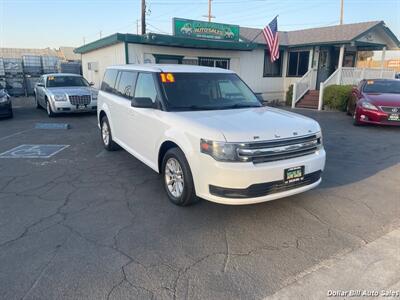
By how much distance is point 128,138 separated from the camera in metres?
→ 5.26

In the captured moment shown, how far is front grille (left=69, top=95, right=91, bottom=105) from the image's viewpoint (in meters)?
11.1

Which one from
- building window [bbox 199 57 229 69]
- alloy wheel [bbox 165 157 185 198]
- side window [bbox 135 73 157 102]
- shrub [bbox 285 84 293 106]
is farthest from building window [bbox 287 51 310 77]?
alloy wheel [bbox 165 157 185 198]

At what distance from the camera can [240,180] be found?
3.19 metres

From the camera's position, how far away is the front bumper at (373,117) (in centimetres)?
895

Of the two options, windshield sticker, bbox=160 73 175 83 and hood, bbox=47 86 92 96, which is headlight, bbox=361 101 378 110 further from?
hood, bbox=47 86 92 96

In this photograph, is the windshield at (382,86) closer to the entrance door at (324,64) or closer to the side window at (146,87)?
the entrance door at (324,64)

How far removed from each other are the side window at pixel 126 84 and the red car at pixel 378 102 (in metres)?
7.52

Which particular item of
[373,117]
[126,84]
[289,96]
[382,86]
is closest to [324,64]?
[289,96]

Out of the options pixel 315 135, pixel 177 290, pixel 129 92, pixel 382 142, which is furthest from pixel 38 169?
pixel 382 142

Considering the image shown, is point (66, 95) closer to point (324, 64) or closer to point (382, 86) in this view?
point (382, 86)

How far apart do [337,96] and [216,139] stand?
1229cm

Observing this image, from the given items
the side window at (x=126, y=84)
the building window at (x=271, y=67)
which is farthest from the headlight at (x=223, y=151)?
the building window at (x=271, y=67)

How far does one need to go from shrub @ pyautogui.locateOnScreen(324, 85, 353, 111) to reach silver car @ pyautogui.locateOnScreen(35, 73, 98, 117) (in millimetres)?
10440

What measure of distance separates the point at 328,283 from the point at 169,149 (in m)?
2.35
